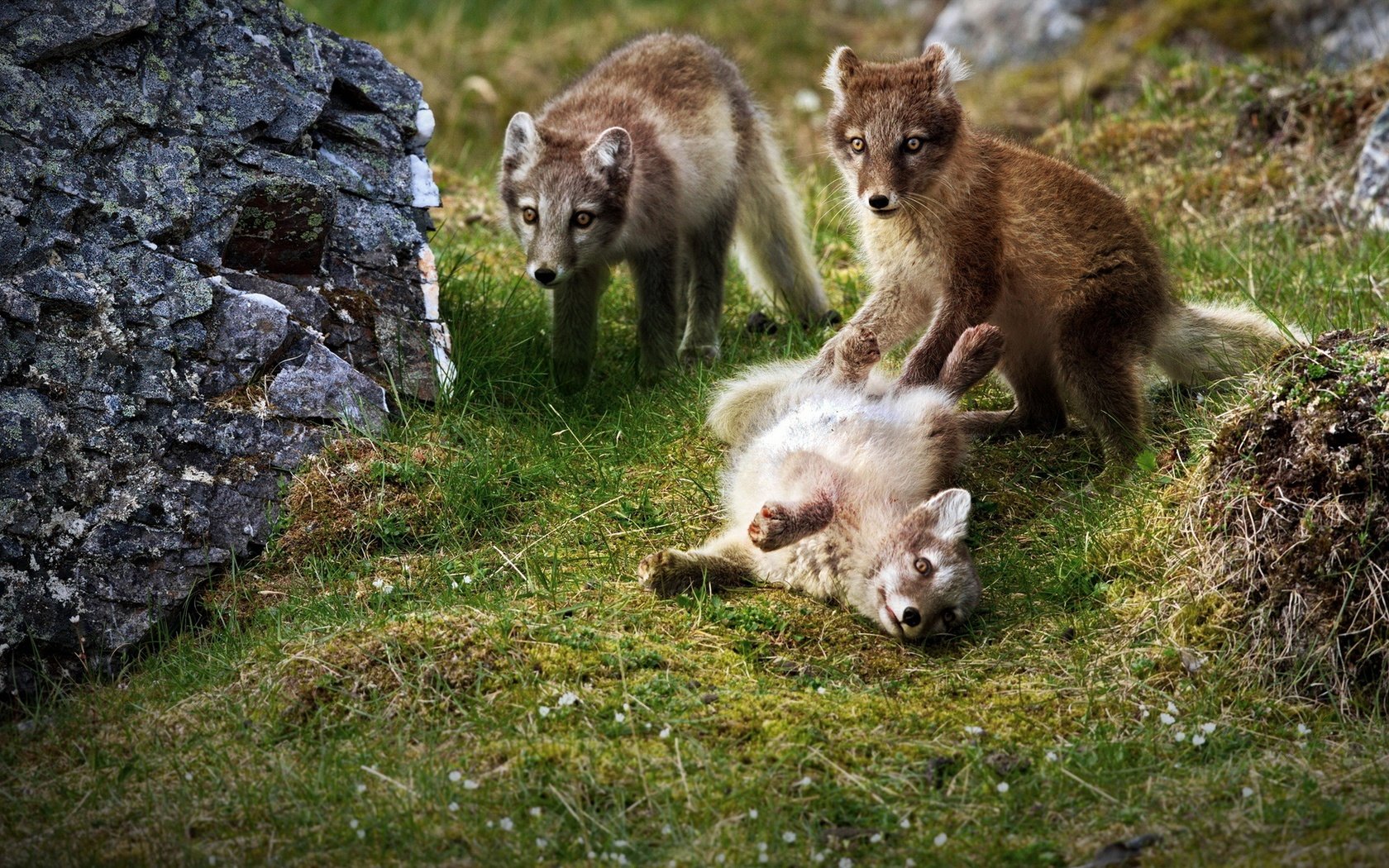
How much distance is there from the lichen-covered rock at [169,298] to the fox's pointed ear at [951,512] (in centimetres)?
218

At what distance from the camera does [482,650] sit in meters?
3.93

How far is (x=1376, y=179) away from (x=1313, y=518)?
376 cm

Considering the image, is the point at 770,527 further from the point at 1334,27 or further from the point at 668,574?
the point at 1334,27

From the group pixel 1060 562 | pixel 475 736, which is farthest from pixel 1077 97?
pixel 475 736

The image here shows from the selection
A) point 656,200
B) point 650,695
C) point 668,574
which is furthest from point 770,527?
point 656,200

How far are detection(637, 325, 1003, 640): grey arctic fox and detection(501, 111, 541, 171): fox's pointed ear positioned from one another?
60.0 inches

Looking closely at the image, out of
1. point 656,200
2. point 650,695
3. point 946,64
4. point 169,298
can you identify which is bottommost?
point 650,695

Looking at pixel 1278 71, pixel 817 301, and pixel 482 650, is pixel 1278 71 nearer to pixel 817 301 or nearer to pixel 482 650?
pixel 817 301

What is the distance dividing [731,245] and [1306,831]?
4583 mm

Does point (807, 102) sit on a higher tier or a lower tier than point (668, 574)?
higher

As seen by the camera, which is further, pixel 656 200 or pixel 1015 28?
pixel 1015 28

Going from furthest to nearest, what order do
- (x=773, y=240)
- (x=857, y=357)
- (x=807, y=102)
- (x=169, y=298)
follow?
(x=807, y=102)
(x=773, y=240)
(x=857, y=357)
(x=169, y=298)

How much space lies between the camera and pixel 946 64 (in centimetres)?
506

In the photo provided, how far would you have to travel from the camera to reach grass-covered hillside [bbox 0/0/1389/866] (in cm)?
329
